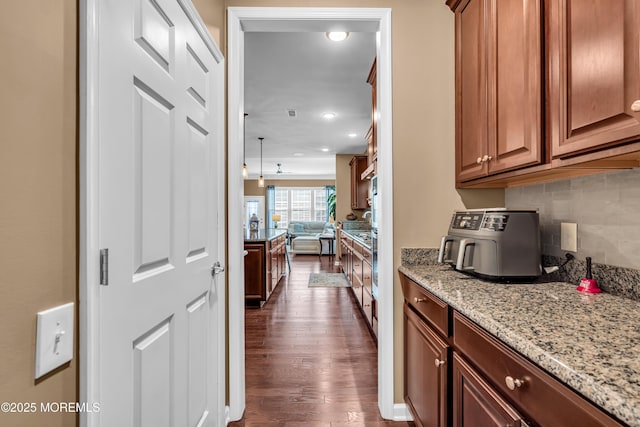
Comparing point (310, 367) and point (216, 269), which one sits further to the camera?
point (310, 367)

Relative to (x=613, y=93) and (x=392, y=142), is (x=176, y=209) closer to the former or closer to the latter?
(x=392, y=142)

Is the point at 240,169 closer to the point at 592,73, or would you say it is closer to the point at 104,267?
the point at 104,267

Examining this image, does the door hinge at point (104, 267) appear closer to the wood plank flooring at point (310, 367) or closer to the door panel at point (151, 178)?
the door panel at point (151, 178)

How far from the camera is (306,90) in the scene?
147 inches

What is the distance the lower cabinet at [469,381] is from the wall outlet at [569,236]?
0.67 meters

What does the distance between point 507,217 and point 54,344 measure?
5.16 feet

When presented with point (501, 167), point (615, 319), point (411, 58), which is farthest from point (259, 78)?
point (615, 319)

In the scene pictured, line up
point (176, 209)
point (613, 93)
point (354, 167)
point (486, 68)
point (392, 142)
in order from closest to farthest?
point (613, 93) < point (176, 209) < point (486, 68) < point (392, 142) < point (354, 167)

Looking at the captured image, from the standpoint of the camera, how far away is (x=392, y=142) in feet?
6.25

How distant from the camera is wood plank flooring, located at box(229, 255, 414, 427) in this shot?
75.9 inches

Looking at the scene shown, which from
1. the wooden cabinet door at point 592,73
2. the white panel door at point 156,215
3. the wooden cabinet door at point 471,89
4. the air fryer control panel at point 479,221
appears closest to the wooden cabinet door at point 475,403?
the air fryer control panel at point 479,221

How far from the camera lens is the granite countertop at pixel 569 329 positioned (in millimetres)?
615

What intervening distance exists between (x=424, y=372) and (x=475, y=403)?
1.53 feet

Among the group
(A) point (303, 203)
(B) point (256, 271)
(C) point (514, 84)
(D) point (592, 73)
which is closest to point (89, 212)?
(D) point (592, 73)
